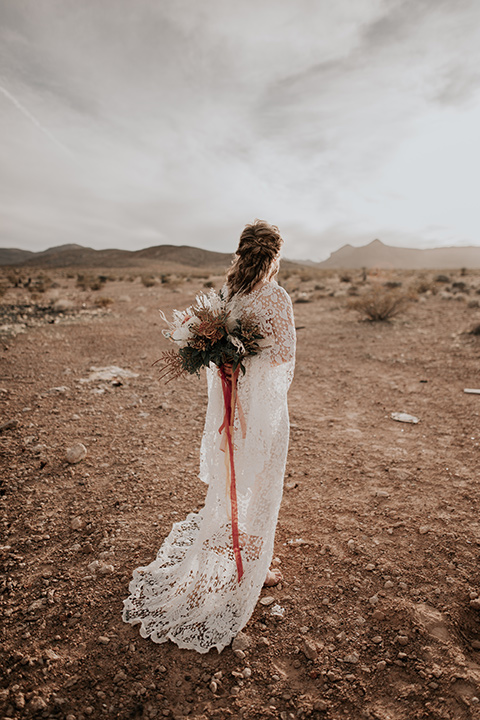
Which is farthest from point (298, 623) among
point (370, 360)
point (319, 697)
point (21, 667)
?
point (370, 360)

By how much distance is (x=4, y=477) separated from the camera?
13.0ft

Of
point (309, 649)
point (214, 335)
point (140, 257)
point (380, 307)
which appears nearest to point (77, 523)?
point (309, 649)

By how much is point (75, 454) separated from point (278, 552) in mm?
2535

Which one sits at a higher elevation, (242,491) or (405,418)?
(242,491)

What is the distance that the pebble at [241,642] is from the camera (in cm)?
233

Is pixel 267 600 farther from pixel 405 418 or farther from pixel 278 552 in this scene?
pixel 405 418

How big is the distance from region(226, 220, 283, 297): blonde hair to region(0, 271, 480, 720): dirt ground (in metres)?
2.26

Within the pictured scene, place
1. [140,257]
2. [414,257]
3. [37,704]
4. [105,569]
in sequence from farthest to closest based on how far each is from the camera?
[414,257] → [140,257] → [105,569] → [37,704]

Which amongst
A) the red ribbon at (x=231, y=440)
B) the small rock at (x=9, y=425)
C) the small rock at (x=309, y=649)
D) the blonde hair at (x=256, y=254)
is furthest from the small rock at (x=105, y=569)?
the small rock at (x=9, y=425)

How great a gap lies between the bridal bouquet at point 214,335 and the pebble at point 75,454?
2587 millimetres

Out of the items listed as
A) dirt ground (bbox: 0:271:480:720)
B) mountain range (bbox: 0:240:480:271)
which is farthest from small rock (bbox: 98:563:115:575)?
mountain range (bbox: 0:240:480:271)

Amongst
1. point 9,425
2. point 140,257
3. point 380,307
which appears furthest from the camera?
point 140,257

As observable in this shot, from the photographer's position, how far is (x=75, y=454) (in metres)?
4.27

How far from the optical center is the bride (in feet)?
7.88
